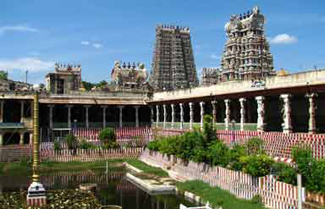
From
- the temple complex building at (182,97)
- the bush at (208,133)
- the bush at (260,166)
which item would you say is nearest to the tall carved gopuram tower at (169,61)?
the temple complex building at (182,97)

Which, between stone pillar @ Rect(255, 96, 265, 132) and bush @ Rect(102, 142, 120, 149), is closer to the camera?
stone pillar @ Rect(255, 96, 265, 132)

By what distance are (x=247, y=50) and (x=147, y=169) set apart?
95.4 feet

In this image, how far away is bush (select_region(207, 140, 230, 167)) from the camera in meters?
18.7

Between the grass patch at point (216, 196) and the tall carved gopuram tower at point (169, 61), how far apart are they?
3897 centimetres

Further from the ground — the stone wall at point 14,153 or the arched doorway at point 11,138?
the arched doorway at point 11,138

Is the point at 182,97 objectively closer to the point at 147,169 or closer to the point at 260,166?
the point at 147,169

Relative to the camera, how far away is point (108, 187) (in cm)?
2277

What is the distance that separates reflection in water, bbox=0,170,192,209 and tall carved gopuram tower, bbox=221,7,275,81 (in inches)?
1075

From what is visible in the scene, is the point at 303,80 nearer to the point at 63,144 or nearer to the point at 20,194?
the point at 20,194

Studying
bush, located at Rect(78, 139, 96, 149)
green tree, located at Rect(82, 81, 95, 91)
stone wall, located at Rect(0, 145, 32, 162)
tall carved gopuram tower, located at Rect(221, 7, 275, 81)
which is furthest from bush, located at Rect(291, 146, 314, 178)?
green tree, located at Rect(82, 81, 95, 91)

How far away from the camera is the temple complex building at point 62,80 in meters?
47.3

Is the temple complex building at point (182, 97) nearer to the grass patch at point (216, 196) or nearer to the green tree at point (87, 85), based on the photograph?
the grass patch at point (216, 196)

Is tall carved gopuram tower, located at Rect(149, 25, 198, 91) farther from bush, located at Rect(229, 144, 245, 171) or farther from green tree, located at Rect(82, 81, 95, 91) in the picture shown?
bush, located at Rect(229, 144, 245, 171)

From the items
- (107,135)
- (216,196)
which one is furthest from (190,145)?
(107,135)
